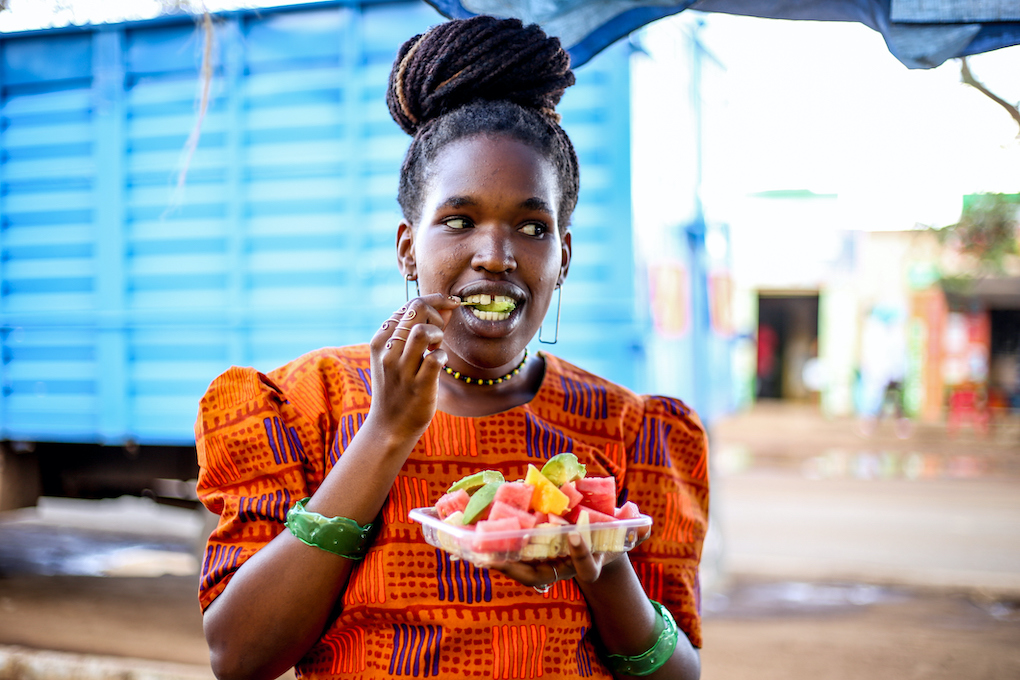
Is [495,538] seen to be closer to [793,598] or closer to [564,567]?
[564,567]

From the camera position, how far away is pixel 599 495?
4.25ft

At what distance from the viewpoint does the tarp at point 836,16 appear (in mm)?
1783

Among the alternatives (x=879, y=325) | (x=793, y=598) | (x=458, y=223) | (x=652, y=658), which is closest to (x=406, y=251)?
(x=458, y=223)

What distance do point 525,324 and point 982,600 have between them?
19.1 ft

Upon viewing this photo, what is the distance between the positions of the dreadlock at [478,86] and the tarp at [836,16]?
32 cm

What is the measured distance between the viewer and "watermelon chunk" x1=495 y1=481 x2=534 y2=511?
4.10 feet

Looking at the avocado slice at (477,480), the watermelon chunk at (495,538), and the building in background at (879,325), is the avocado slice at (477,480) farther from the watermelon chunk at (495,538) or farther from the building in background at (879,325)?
the building in background at (879,325)

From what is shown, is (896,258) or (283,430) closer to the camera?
(283,430)

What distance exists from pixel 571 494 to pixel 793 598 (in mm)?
5302

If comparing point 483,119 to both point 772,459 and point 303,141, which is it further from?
point 772,459

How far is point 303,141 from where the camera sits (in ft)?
14.9

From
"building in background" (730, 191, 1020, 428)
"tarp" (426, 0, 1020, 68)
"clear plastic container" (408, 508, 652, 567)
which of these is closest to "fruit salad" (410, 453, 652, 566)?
"clear plastic container" (408, 508, 652, 567)

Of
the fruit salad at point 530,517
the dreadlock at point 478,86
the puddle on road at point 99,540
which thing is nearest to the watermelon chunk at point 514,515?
the fruit salad at point 530,517

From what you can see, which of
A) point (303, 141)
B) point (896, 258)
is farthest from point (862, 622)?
point (896, 258)
